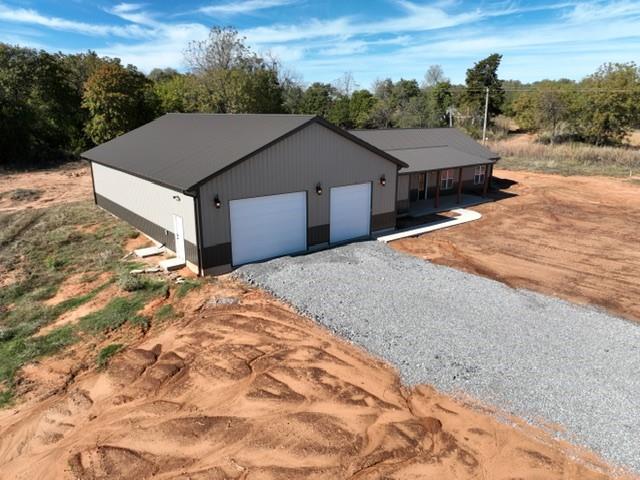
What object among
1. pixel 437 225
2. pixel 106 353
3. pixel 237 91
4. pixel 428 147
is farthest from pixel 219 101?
pixel 106 353

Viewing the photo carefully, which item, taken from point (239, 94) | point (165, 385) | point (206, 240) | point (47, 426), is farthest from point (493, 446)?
point (239, 94)

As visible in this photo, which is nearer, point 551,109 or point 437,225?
point 437,225

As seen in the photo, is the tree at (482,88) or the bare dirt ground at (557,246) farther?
the tree at (482,88)

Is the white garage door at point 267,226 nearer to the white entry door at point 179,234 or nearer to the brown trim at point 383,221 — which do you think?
the white entry door at point 179,234

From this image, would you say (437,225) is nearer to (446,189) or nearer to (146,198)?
(446,189)

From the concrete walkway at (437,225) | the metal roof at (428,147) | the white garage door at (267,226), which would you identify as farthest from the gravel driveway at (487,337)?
the metal roof at (428,147)

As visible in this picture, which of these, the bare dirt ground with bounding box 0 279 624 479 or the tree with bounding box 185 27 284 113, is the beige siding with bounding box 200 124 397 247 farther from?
the tree with bounding box 185 27 284 113
